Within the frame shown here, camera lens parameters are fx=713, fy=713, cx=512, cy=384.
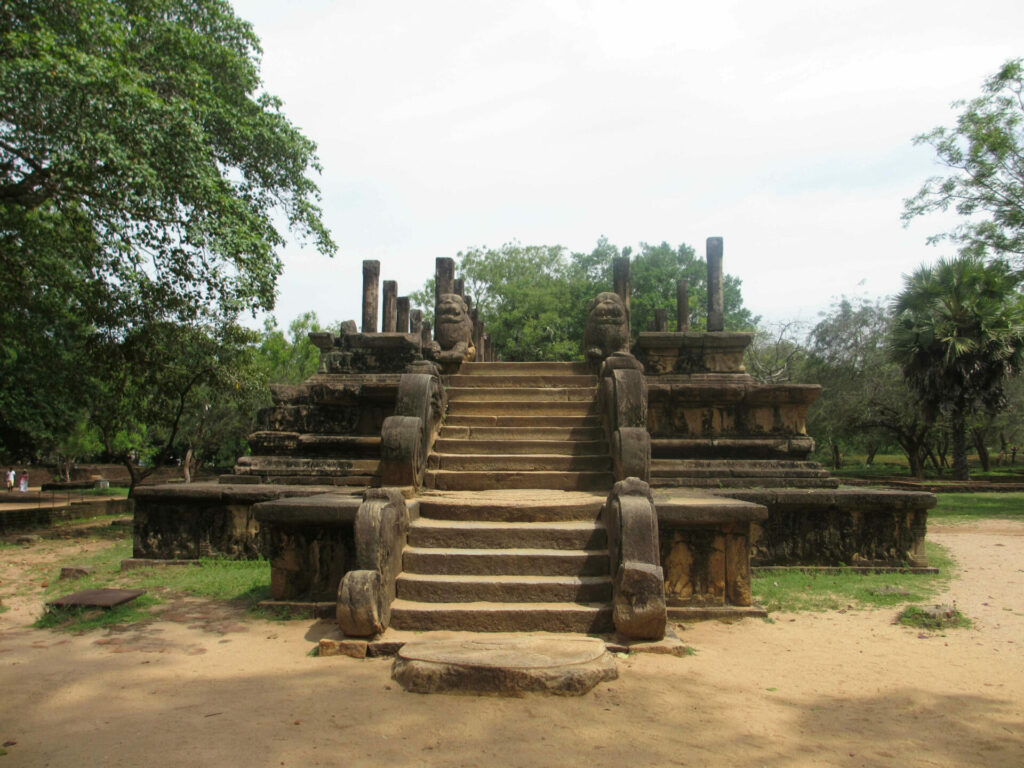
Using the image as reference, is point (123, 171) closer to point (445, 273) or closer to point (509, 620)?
point (445, 273)

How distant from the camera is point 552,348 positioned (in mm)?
28656

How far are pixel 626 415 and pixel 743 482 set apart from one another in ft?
4.92

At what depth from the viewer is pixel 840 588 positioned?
18.3ft

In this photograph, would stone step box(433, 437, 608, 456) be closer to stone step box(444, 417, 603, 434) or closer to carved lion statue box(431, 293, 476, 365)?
stone step box(444, 417, 603, 434)

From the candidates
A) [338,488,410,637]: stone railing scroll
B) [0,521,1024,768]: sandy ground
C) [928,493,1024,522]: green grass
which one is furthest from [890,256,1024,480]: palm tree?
[338,488,410,637]: stone railing scroll

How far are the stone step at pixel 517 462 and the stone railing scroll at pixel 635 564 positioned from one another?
1.44 m

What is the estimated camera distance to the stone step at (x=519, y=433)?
6816 mm

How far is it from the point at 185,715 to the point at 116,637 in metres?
1.60

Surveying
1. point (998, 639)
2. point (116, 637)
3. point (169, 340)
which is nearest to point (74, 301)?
point (169, 340)

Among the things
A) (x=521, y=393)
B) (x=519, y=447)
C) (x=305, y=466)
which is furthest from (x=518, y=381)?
(x=305, y=466)

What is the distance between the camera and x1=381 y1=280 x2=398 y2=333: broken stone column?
48.1 ft

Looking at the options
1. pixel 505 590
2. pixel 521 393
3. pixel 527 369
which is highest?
pixel 527 369

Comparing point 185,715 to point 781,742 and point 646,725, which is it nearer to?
point 646,725

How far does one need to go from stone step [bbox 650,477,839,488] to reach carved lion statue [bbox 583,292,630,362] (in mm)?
1920
